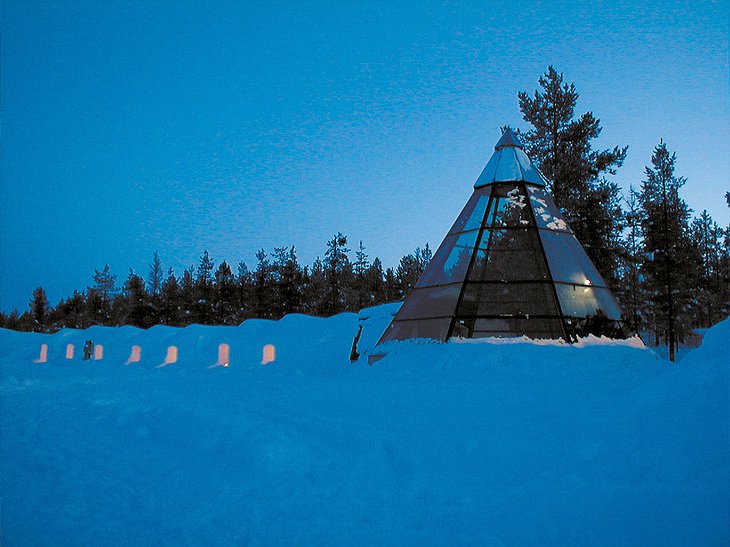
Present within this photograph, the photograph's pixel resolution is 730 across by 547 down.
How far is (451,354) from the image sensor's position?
11.2 meters

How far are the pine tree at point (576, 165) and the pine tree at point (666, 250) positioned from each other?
607 centimetres

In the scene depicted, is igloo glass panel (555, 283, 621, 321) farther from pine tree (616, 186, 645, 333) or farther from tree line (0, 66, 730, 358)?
pine tree (616, 186, 645, 333)

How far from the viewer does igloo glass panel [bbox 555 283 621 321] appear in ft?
41.8

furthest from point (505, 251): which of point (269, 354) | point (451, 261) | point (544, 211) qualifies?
point (269, 354)

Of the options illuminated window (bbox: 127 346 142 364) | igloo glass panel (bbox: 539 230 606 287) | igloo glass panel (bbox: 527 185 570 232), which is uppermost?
igloo glass panel (bbox: 527 185 570 232)

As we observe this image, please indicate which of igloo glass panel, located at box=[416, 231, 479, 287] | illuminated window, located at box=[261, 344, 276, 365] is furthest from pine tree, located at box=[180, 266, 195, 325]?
igloo glass panel, located at box=[416, 231, 479, 287]

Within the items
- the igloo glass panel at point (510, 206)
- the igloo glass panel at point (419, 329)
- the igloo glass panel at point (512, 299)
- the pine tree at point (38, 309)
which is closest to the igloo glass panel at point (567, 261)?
the igloo glass panel at point (510, 206)

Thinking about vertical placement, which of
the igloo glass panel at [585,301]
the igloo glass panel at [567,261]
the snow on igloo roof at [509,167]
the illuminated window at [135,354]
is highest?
the snow on igloo roof at [509,167]

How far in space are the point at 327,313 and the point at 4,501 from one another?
4855 centimetres

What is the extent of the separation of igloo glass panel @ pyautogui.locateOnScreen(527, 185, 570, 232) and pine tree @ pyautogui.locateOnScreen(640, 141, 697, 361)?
1973cm

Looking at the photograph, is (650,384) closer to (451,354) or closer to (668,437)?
(668,437)

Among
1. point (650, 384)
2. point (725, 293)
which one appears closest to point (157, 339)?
point (650, 384)

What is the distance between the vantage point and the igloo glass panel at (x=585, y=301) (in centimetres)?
1273

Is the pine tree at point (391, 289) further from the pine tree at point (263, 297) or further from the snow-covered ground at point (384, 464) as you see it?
the snow-covered ground at point (384, 464)
